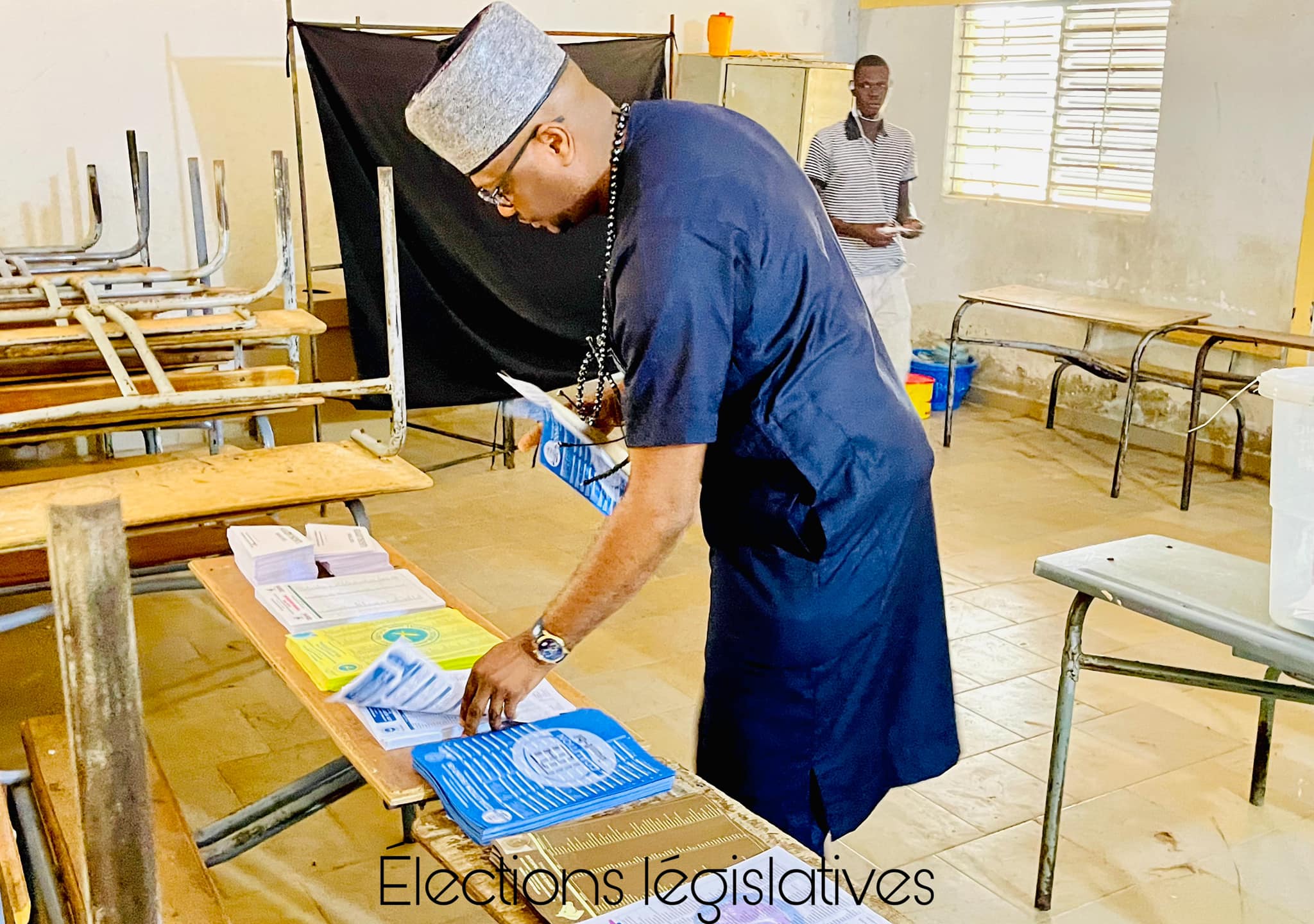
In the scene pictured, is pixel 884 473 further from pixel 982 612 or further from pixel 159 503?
pixel 982 612

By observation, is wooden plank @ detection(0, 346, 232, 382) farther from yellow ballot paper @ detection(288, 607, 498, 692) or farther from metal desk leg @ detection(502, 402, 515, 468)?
yellow ballot paper @ detection(288, 607, 498, 692)

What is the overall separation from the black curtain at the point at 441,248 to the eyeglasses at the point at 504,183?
3037 millimetres

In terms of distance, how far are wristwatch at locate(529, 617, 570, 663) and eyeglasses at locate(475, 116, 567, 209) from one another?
526 millimetres

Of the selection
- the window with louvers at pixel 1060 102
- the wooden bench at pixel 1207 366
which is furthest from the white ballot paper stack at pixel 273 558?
the window with louvers at pixel 1060 102

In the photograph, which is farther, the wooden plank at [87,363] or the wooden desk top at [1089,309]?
the wooden desk top at [1089,309]

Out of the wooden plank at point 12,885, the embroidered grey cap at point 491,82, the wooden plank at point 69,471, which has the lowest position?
the wooden plank at point 12,885

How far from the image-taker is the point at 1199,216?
18.2 ft

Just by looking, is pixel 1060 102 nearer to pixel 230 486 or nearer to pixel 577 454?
pixel 230 486

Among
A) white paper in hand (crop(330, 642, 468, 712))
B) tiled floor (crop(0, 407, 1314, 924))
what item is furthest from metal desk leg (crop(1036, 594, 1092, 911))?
white paper in hand (crop(330, 642, 468, 712))

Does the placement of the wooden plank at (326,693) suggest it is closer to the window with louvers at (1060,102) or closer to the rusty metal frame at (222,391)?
the rusty metal frame at (222,391)

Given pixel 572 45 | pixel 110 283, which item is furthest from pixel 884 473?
pixel 572 45

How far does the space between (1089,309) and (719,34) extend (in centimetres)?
240

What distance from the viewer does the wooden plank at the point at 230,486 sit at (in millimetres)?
2473

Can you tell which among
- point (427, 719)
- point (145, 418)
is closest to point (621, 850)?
point (427, 719)
